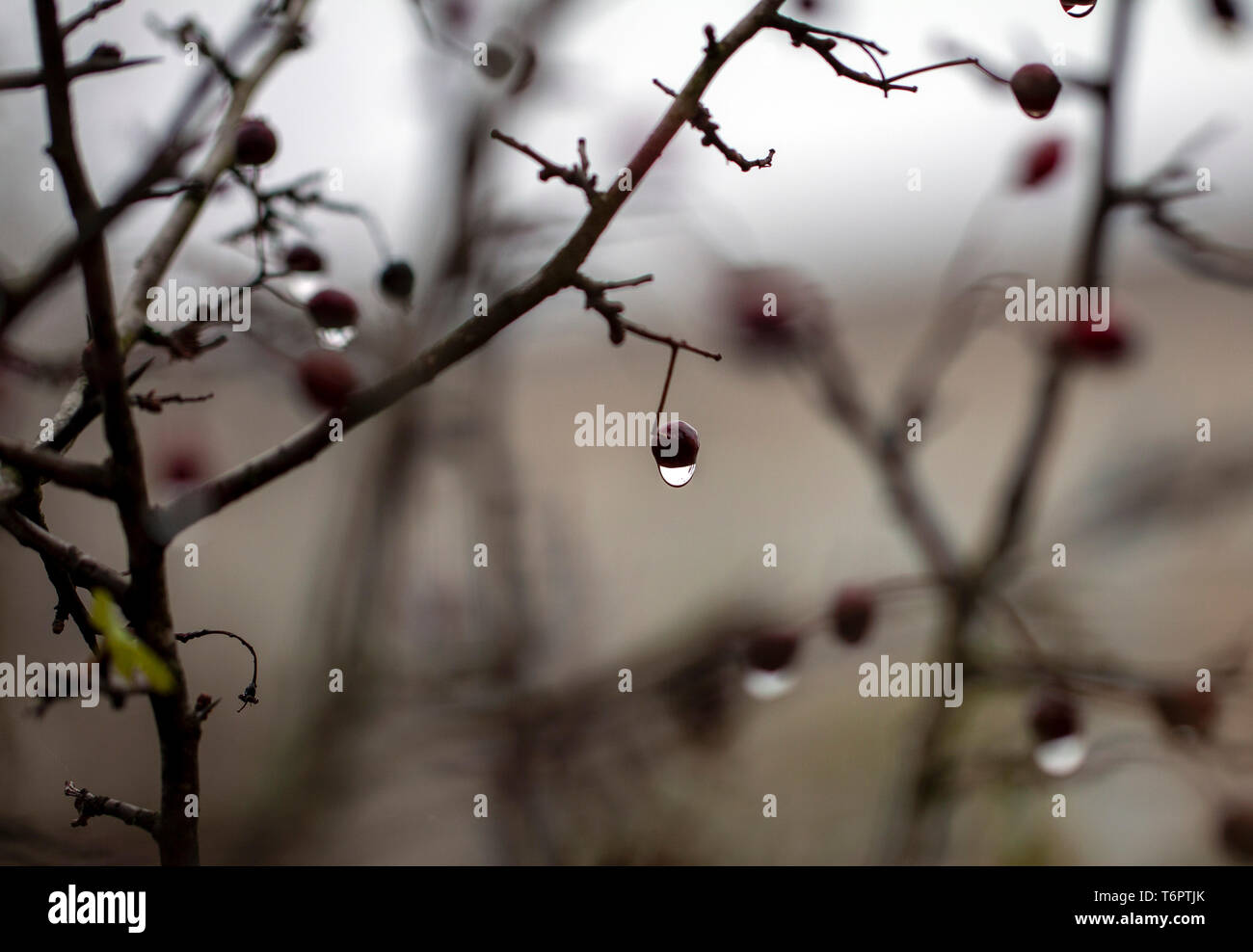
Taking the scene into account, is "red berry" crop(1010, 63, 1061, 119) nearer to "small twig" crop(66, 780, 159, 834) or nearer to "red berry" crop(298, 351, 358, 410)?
"red berry" crop(298, 351, 358, 410)

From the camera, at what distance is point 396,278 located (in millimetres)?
903

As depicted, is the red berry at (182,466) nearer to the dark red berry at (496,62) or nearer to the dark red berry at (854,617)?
the dark red berry at (496,62)

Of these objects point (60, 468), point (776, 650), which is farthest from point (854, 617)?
point (60, 468)

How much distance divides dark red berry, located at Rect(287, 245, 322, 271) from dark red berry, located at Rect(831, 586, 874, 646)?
79 centimetres

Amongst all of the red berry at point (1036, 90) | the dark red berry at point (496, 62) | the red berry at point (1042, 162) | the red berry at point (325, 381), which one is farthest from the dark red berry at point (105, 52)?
the red berry at point (1042, 162)

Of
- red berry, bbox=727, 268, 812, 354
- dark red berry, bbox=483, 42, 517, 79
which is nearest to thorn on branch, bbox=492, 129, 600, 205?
dark red berry, bbox=483, 42, 517, 79

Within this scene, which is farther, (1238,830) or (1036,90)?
(1238,830)

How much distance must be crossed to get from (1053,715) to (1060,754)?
5 centimetres

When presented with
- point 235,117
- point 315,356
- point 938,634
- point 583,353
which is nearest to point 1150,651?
point 938,634

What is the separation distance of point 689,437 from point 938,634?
0.72 metres

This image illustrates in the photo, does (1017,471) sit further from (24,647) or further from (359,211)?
(24,647)

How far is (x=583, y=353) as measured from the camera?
3844 mm

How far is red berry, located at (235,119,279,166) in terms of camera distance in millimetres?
769

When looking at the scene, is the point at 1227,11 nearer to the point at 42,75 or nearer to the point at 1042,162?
the point at 1042,162
